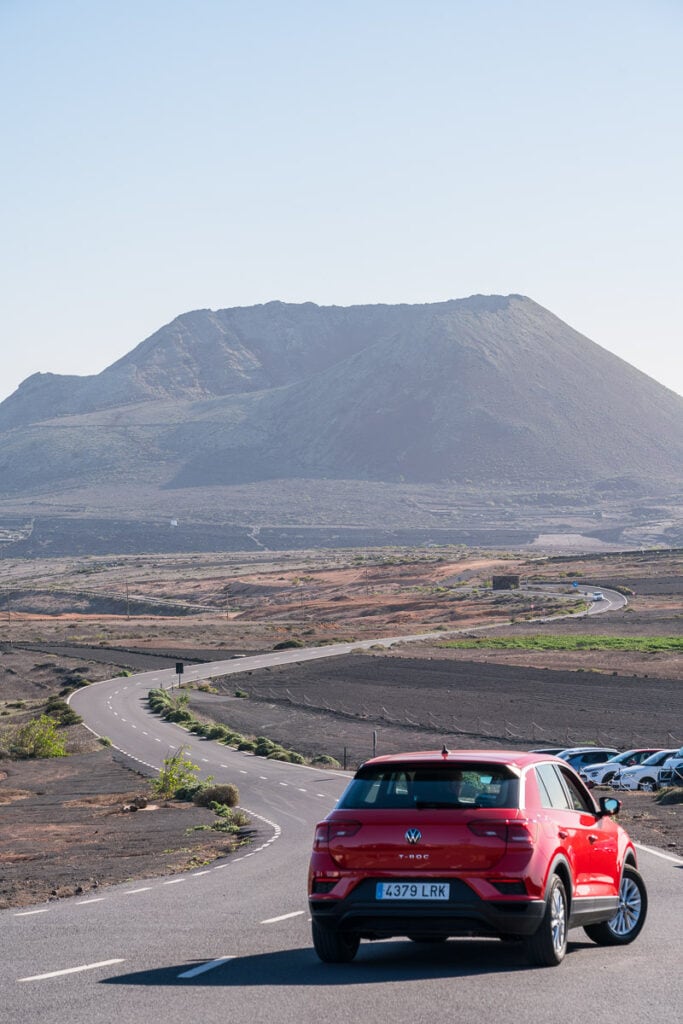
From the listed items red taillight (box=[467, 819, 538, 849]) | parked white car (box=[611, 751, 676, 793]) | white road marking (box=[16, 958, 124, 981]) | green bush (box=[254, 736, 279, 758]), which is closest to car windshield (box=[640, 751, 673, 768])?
parked white car (box=[611, 751, 676, 793])

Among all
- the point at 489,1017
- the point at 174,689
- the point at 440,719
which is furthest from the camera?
the point at 174,689

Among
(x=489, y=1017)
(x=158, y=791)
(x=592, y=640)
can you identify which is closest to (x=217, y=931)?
(x=489, y=1017)

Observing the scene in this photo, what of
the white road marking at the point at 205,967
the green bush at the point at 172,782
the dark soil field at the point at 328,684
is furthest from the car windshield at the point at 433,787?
Result: the green bush at the point at 172,782

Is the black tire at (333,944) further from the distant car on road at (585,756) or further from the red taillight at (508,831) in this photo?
the distant car on road at (585,756)

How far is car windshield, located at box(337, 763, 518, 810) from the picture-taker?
10727 millimetres

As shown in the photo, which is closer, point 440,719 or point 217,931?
point 217,931

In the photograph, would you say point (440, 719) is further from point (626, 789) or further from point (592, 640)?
point (592, 640)

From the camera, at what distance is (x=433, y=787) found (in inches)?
429

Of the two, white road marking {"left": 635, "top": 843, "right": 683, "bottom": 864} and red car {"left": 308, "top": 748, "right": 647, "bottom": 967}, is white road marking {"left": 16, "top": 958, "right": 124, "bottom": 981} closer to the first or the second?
red car {"left": 308, "top": 748, "right": 647, "bottom": 967}

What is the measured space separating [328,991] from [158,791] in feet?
90.1

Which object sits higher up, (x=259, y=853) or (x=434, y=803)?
(x=434, y=803)

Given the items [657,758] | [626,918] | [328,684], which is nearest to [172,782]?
[657,758]

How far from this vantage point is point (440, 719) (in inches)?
2195

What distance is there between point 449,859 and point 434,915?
42 cm
